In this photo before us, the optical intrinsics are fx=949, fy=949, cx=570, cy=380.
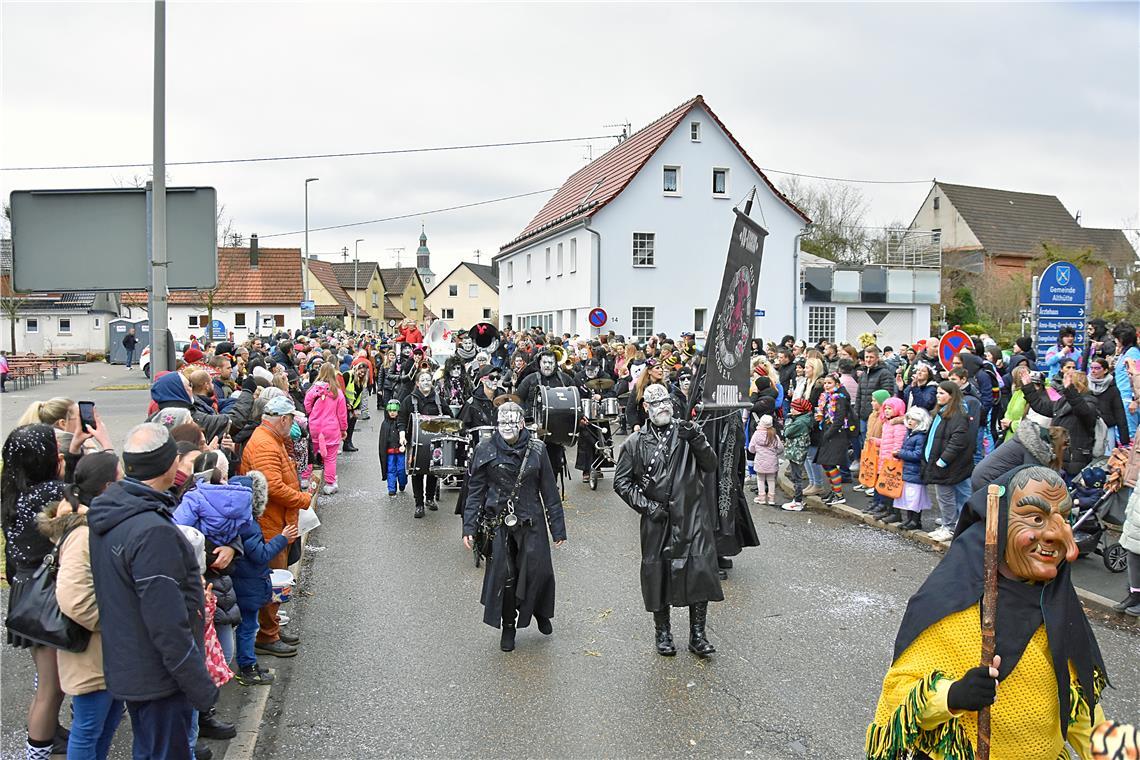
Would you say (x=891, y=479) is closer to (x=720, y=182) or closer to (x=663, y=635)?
(x=663, y=635)

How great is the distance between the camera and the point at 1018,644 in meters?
3.20

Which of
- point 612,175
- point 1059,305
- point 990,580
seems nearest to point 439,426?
point 1059,305

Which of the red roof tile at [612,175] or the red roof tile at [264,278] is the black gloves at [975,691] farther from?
the red roof tile at [264,278]

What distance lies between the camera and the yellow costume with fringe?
3.21 meters

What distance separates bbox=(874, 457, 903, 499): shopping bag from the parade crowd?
0.12ft

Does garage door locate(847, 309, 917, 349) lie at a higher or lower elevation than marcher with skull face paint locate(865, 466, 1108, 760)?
higher

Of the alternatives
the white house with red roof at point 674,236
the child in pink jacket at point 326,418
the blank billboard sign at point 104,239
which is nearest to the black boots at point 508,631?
the blank billboard sign at point 104,239

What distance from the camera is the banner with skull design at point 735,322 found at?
6852 millimetres

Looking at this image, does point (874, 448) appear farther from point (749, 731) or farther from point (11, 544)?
point (11, 544)

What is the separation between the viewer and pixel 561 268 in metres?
39.2

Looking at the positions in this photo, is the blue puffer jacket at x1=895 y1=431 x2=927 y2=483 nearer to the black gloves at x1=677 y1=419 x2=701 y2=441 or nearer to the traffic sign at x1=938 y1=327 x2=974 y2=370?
the traffic sign at x1=938 y1=327 x2=974 y2=370

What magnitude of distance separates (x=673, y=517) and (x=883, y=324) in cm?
3588

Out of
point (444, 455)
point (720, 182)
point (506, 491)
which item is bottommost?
point (444, 455)

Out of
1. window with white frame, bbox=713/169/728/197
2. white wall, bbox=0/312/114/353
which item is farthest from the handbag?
white wall, bbox=0/312/114/353
